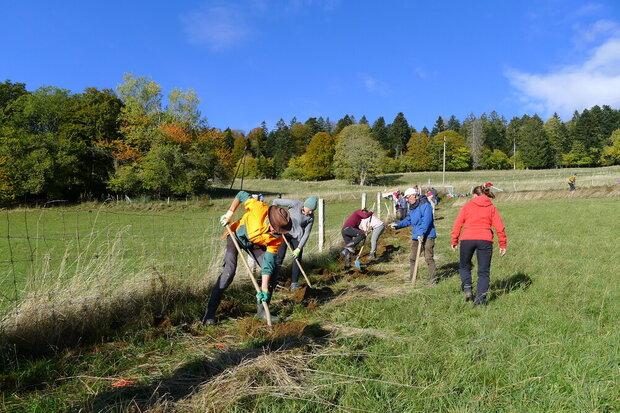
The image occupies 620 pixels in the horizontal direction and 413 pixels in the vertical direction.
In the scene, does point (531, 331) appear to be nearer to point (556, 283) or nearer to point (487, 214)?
point (487, 214)

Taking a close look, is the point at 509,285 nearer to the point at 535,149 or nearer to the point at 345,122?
the point at 535,149

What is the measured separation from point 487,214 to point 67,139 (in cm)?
3624

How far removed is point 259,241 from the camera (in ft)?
15.5

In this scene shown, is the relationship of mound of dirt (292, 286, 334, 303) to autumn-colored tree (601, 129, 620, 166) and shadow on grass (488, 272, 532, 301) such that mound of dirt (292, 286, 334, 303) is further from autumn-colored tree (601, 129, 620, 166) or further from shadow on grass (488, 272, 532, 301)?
autumn-colored tree (601, 129, 620, 166)

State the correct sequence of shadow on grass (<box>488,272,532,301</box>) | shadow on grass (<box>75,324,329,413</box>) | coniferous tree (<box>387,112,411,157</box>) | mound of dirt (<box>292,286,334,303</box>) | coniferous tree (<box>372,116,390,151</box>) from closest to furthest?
shadow on grass (<box>75,324,329,413</box>)
mound of dirt (<box>292,286,334,303</box>)
shadow on grass (<box>488,272,532,301</box>)
coniferous tree (<box>372,116,390,151</box>)
coniferous tree (<box>387,112,411,157</box>)

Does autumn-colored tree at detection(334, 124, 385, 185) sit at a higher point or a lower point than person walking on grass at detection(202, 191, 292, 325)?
higher

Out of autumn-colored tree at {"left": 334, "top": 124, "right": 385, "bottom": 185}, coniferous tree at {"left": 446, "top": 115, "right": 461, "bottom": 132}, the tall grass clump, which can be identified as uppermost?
coniferous tree at {"left": 446, "top": 115, "right": 461, "bottom": 132}

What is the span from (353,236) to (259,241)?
445cm

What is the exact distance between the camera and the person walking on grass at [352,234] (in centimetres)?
868

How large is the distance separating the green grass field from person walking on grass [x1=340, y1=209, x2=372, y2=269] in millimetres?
2452

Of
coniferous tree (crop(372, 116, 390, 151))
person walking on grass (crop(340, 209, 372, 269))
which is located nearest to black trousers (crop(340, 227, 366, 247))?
person walking on grass (crop(340, 209, 372, 269))

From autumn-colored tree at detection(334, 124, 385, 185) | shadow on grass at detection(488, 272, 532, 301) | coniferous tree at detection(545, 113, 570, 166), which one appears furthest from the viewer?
coniferous tree at detection(545, 113, 570, 166)

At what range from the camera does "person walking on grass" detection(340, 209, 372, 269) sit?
8.68 m

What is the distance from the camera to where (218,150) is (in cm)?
4325
